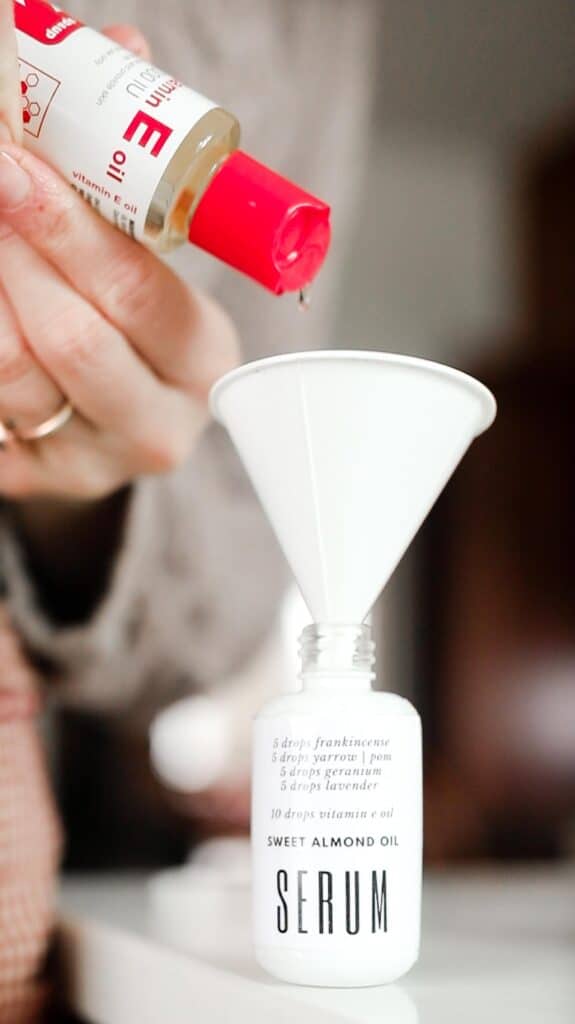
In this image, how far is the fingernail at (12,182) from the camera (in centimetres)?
41

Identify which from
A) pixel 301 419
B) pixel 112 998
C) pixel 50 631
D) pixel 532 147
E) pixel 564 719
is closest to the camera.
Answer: pixel 301 419

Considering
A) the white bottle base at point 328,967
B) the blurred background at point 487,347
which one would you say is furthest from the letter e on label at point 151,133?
the blurred background at point 487,347

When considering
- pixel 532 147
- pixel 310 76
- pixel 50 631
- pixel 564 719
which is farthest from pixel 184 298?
pixel 532 147

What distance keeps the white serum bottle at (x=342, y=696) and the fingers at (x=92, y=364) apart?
0.28 ft

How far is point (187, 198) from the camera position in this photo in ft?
1.46

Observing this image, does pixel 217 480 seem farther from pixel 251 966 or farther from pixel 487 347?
pixel 487 347

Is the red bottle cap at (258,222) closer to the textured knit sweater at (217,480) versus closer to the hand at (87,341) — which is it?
the hand at (87,341)

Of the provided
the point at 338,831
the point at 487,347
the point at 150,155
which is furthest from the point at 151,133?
the point at 487,347

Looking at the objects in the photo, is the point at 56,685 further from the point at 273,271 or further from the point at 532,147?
the point at 532,147

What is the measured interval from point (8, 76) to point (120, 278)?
93 mm

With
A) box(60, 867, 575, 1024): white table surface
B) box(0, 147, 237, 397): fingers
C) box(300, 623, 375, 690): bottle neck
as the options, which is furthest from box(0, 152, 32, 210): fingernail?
box(60, 867, 575, 1024): white table surface

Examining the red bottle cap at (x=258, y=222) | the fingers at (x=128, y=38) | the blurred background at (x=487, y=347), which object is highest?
the fingers at (x=128, y=38)

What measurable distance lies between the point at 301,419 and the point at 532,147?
2216 mm

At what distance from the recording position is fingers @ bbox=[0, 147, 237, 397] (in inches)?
16.8
